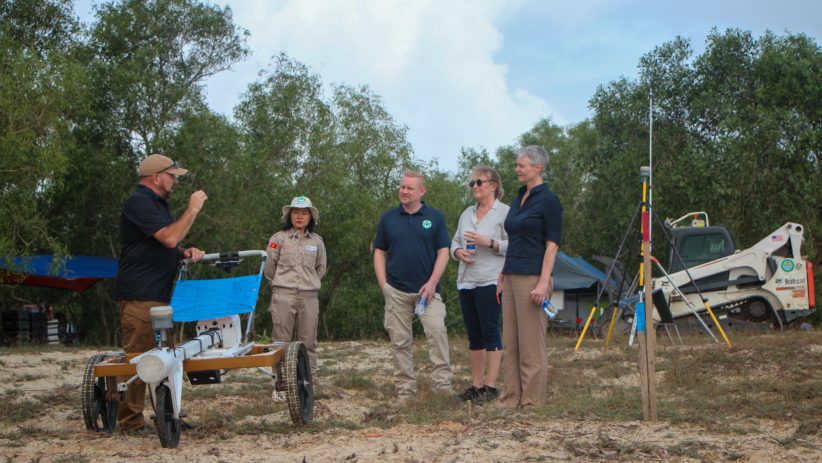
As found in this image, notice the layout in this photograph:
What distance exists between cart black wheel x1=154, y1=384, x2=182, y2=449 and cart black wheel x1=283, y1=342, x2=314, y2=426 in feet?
2.50

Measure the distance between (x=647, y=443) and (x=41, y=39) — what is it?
21855 mm

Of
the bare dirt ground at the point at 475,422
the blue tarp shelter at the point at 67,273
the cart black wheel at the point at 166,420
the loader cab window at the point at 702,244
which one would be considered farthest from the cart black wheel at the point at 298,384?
the blue tarp shelter at the point at 67,273

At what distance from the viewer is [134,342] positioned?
5652mm

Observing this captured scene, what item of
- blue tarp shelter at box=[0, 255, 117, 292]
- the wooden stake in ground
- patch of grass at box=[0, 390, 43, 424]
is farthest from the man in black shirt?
blue tarp shelter at box=[0, 255, 117, 292]

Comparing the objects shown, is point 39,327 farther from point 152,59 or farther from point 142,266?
point 142,266

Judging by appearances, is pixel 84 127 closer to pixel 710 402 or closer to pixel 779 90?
pixel 779 90

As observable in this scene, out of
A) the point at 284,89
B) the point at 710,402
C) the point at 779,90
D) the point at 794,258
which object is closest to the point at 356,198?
the point at 284,89

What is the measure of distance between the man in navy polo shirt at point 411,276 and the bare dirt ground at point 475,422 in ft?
0.87

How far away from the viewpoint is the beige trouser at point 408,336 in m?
6.82

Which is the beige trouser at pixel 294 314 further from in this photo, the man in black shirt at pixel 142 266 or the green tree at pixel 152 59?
the green tree at pixel 152 59

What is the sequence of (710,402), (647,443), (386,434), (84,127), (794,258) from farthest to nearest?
(84,127)
(794,258)
(710,402)
(386,434)
(647,443)

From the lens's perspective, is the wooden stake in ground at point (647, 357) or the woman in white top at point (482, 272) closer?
the wooden stake in ground at point (647, 357)

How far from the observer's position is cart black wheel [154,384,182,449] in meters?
4.84

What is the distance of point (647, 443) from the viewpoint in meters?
4.69
